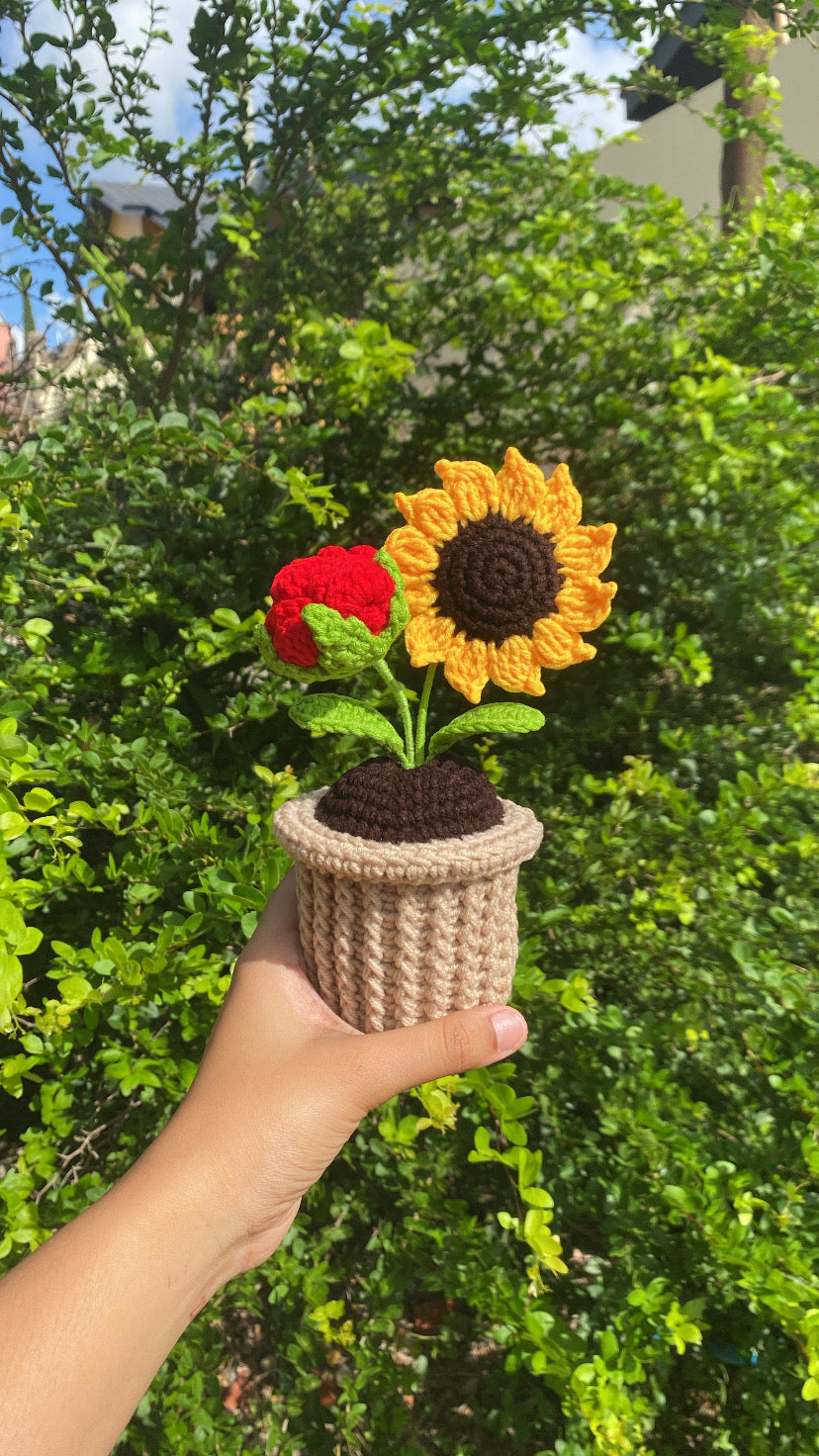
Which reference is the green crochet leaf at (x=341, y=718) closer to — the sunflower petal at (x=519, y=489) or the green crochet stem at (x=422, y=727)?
the green crochet stem at (x=422, y=727)

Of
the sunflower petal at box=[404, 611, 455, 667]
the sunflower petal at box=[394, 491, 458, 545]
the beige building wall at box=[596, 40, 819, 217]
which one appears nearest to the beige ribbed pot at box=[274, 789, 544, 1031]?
the sunflower petal at box=[404, 611, 455, 667]

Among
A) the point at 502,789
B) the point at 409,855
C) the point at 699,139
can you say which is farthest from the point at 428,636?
the point at 699,139

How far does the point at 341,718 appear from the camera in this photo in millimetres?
880

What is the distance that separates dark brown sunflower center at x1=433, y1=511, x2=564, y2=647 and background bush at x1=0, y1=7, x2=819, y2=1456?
474 mm

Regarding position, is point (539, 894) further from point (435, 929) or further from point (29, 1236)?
point (29, 1236)

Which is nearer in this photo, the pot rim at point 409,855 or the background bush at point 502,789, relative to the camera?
the pot rim at point 409,855

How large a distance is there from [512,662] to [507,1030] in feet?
1.41

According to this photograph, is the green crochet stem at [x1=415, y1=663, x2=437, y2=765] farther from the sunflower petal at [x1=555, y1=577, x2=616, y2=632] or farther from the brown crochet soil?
the sunflower petal at [x1=555, y1=577, x2=616, y2=632]

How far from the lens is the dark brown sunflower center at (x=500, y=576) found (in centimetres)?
88

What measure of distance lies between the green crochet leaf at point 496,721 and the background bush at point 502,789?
1.12ft

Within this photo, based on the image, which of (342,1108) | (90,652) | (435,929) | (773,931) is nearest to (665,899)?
(773,931)

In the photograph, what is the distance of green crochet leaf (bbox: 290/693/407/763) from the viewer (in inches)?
34.2

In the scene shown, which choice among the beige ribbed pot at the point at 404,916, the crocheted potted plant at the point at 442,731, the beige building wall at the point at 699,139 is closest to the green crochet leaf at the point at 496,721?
the crocheted potted plant at the point at 442,731

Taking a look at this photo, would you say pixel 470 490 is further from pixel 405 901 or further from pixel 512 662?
pixel 405 901
